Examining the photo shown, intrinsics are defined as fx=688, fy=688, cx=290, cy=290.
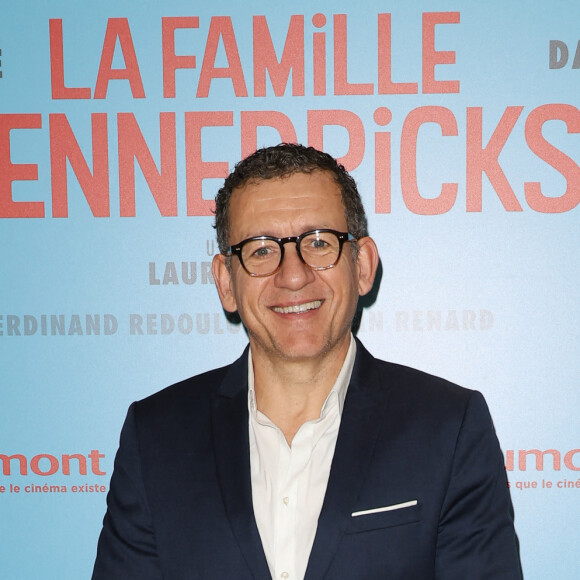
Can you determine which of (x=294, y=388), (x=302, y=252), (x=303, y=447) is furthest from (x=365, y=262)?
(x=303, y=447)

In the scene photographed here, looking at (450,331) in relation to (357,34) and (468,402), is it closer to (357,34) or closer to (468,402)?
(468,402)

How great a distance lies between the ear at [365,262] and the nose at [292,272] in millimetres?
204

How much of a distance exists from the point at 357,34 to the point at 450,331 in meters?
1.00

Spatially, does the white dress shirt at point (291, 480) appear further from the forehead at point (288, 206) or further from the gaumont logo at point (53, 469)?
the gaumont logo at point (53, 469)

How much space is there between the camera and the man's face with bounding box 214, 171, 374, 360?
Result: 162cm

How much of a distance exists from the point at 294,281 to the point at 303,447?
0.41m

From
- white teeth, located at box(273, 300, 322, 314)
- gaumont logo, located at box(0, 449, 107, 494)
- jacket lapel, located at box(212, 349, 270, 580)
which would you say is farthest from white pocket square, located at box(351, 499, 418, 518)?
gaumont logo, located at box(0, 449, 107, 494)

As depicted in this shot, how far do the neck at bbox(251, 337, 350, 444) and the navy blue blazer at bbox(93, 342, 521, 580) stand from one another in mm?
64

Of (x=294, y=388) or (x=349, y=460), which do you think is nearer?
(x=349, y=460)

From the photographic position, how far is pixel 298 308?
1629 millimetres

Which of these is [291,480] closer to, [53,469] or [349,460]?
[349,460]

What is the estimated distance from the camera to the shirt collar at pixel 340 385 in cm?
172

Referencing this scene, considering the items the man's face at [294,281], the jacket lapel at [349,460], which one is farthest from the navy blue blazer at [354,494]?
the man's face at [294,281]

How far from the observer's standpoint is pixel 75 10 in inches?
88.6
